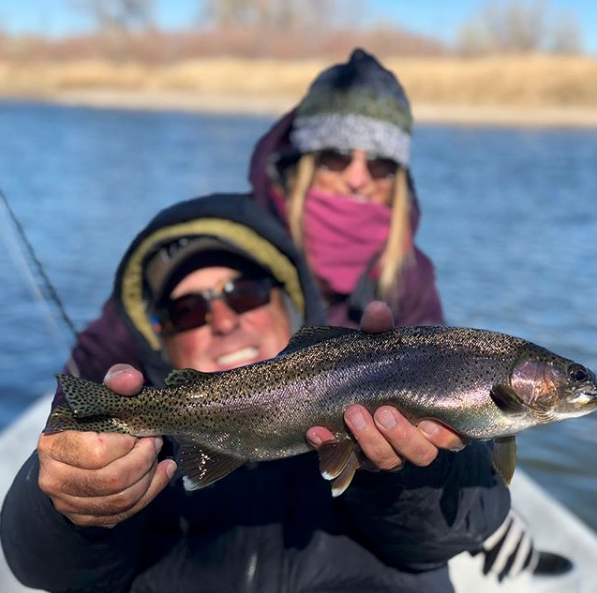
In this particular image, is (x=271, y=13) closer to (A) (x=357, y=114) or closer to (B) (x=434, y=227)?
(B) (x=434, y=227)

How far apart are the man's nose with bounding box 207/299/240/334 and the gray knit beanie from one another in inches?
67.3

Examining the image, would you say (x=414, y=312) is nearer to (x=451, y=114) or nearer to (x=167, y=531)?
(x=167, y=531)

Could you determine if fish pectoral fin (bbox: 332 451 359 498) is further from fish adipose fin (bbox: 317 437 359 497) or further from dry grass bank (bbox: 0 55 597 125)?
dry grass bank (bbox: 0 55 597 125)

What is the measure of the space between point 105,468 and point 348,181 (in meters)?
2.95

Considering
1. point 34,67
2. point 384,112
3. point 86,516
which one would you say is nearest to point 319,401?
point 86,516

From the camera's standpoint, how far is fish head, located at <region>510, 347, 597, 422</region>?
7.18ft

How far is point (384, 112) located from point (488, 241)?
10560 mm

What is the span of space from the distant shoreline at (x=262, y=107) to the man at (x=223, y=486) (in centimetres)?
4615

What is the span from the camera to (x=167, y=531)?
2.89m

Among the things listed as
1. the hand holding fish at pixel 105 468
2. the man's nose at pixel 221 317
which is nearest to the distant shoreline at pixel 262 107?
the man's nose at pixel 221 317

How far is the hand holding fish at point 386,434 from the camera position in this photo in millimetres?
2152

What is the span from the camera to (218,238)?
3.20 meters

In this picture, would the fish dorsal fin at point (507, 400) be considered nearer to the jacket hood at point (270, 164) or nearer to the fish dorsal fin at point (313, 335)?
Answer: the fish dorsal fin at point (313, 335)

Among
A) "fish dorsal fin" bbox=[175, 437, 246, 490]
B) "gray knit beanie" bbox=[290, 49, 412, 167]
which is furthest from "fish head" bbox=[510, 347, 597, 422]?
"gray knit beanie" bbox=[290, 49, 412, 167]
